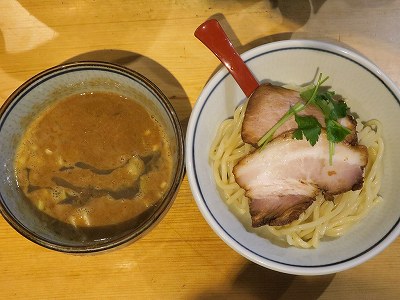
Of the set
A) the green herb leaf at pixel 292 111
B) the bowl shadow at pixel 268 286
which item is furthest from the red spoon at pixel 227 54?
the bowl shadow at pixel 268 286

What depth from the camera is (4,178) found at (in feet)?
5.23

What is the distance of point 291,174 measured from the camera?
4.95 ft

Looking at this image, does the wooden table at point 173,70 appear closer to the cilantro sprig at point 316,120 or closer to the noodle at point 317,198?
the noodle at point 317,198

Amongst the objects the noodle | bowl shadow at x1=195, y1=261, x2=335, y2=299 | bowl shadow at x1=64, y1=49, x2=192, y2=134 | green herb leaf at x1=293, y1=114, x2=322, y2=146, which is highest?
bowl shadow at x1=64, y1=49, x2=192, y2=134

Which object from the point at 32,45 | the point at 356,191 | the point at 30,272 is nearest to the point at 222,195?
the point at 356,191

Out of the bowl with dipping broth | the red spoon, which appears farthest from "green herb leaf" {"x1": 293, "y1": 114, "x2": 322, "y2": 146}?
the bowl with dipping broth

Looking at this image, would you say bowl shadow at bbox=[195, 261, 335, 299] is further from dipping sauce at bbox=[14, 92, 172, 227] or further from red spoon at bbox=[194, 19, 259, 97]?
red spoon at bbox=[194, 19, 259, 97]

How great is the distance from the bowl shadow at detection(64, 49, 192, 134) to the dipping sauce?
12cm

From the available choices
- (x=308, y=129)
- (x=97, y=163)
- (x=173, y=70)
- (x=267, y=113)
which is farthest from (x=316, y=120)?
(x=97, y=163)

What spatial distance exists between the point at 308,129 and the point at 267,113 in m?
0.14

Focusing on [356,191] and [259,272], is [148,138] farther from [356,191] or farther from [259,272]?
[356,191]

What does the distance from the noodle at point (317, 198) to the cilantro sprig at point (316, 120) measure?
0.14m

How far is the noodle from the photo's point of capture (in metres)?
1.56

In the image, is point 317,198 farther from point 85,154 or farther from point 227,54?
point 85,154
